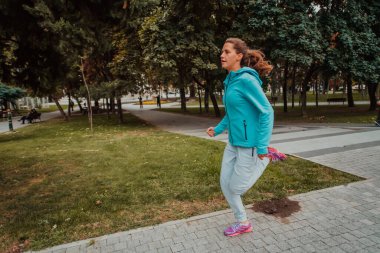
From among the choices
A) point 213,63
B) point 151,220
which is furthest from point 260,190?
point 213,63

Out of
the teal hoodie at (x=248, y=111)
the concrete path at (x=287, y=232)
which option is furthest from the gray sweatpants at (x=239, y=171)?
the concrete path at (x=287, y=232)

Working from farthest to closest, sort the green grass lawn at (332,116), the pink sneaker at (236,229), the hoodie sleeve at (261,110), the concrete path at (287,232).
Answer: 1. the green grass lawn at (332,116)
2. the pink sneaker at (236,229)
3. the concrete path at (287,232)
4. the hoodie sleeve at (261,110)

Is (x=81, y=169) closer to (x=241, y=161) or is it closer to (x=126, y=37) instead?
(x=241, y=161)

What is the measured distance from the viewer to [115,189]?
224 inches

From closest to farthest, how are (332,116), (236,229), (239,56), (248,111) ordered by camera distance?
(248,111) → (239,56) → (236,229) → (332,116)

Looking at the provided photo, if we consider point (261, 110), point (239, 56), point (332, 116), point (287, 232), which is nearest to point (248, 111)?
point (261, 110)

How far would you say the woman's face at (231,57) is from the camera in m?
3.29

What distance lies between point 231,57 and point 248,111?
63 centimetres

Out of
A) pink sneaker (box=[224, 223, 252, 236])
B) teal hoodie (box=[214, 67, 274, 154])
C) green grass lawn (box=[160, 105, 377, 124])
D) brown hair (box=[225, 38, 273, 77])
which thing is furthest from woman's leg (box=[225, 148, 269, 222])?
green grass lawn (box=[160, 105, 377, 124])

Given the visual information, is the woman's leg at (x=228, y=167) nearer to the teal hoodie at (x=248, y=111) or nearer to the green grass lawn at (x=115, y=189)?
the teal hoodie at (x=248, y=111)

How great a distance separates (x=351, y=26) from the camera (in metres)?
16.2

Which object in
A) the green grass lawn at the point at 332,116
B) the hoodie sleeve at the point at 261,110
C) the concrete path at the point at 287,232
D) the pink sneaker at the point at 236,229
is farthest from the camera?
the green grass lawn at the point at 332,116

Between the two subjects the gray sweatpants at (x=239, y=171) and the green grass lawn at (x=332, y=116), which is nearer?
the gray sweatpants at (x=239, y=171)

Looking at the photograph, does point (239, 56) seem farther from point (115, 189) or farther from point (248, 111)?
point (115, 189)
